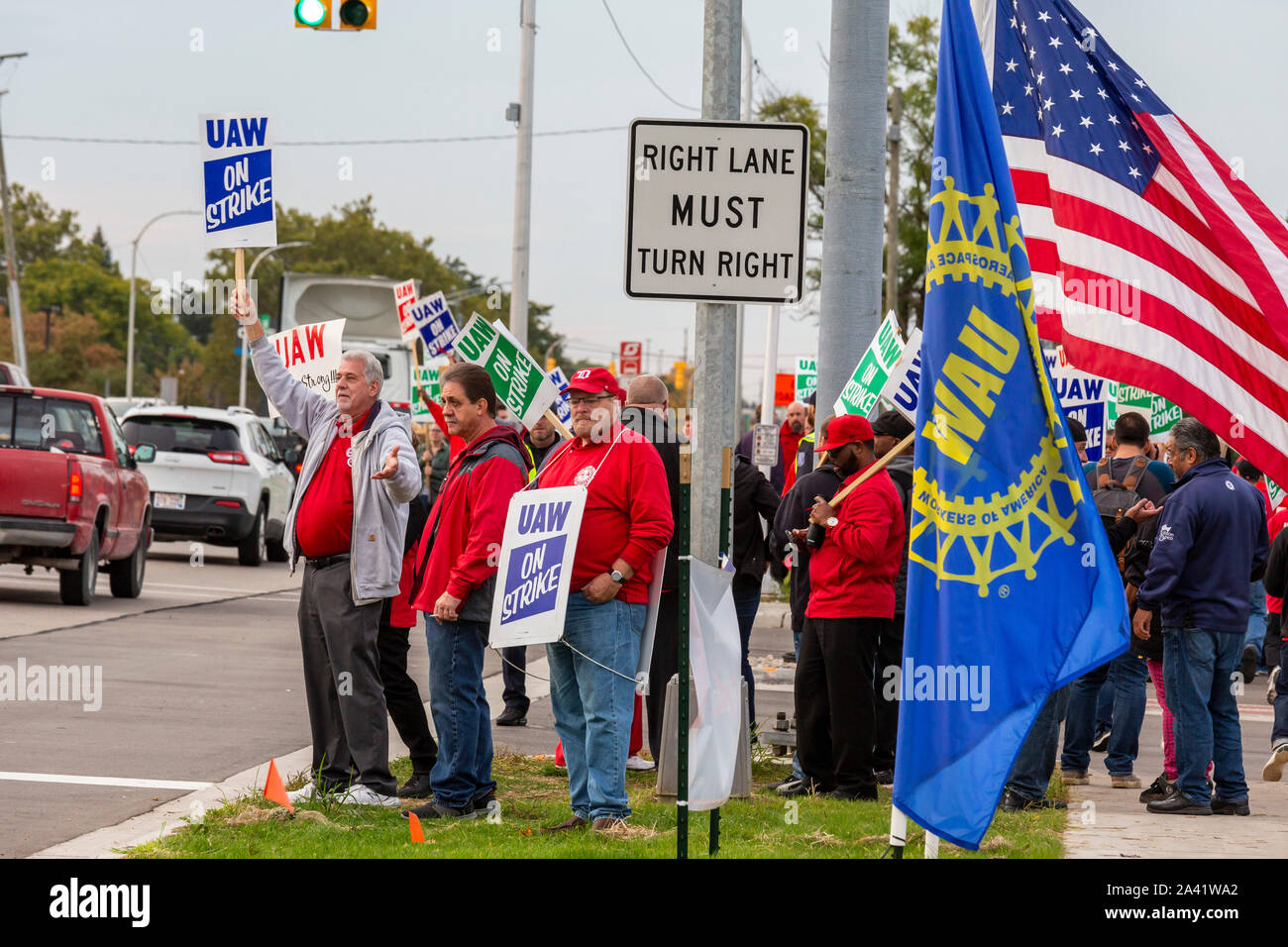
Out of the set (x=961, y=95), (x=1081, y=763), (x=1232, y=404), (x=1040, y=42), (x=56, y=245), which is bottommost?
(x=1081, y=763)

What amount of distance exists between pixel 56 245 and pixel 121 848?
94240 millimetres

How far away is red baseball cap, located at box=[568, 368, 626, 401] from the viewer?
24.4ft

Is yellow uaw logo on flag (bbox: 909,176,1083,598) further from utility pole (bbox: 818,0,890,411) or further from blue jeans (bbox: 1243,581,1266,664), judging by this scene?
blue jeans (bbox: 1243,581,1266,664)

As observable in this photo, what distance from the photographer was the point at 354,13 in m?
13.1

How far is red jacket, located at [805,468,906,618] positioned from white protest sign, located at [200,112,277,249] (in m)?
3.31

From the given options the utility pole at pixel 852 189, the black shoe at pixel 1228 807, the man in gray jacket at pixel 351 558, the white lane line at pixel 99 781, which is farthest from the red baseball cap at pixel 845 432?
the white lane line at pixel 99 781

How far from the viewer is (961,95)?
5902mm

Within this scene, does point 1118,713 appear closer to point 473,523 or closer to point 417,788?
point 417,788

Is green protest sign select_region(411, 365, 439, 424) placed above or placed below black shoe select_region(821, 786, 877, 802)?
above

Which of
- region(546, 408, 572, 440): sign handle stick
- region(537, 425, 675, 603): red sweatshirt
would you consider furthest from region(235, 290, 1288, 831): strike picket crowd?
region(546, 408, 572, 440): sign handle stick

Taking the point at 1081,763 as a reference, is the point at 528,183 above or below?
above

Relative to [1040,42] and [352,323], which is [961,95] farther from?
[352,323]
